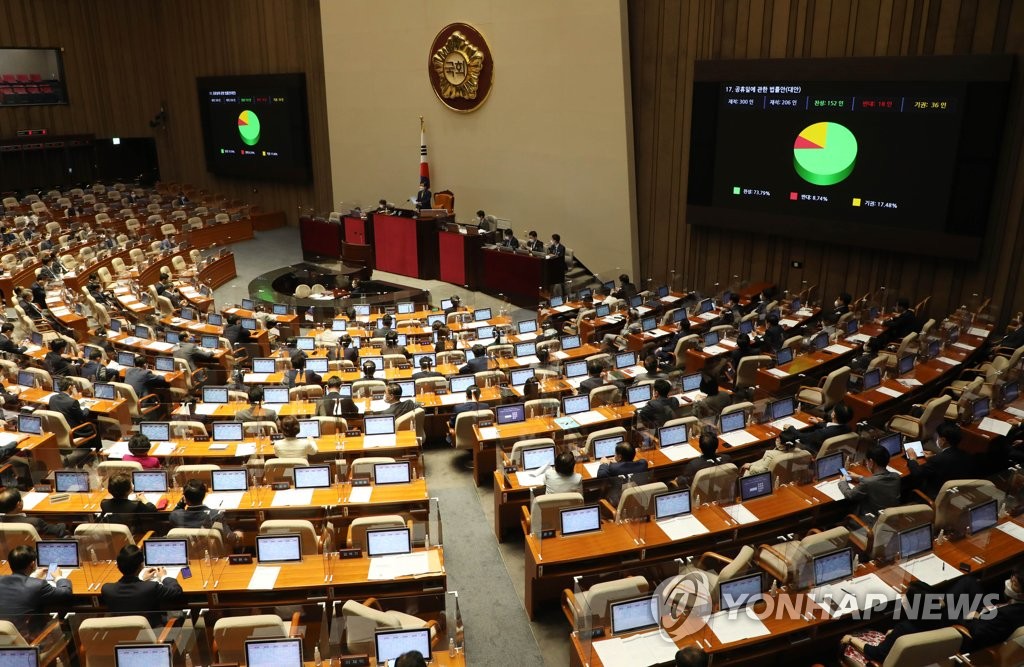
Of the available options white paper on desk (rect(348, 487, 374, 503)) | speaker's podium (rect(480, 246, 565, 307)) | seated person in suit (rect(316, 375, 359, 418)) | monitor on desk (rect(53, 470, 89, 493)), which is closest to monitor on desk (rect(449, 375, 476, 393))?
seated person in suit (rect(316, 375, 359, 418))

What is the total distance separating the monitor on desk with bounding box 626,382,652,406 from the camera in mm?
9461

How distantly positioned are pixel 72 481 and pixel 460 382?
15.4 ft

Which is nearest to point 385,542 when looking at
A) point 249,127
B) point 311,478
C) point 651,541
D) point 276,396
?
point 311,478

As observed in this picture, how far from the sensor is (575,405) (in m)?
9.16

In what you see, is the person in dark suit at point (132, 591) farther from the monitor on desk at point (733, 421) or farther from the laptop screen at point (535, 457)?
the monitor on desk at point (733, 421)

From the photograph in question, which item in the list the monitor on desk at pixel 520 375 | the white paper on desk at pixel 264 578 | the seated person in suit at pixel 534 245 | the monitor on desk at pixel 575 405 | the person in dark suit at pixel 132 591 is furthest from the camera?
the seated person in suit at pixel 534 245

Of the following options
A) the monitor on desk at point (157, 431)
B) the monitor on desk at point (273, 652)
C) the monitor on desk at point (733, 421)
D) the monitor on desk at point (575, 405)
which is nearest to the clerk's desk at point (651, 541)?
the monitor on desk at point (733, 421)

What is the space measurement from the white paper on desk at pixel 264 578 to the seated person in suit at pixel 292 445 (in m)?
1.97

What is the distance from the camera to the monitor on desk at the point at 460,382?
10.3m

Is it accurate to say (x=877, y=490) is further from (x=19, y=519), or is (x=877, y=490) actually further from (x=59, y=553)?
(x=19, y=519)

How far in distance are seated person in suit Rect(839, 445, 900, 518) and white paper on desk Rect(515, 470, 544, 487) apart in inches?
109

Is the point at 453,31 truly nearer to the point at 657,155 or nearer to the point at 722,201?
the point at 657,155

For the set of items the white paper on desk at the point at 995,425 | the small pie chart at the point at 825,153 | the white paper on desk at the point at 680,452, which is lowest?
the white paper on desk at the point at 680,452

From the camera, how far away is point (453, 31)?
63.1 feet
